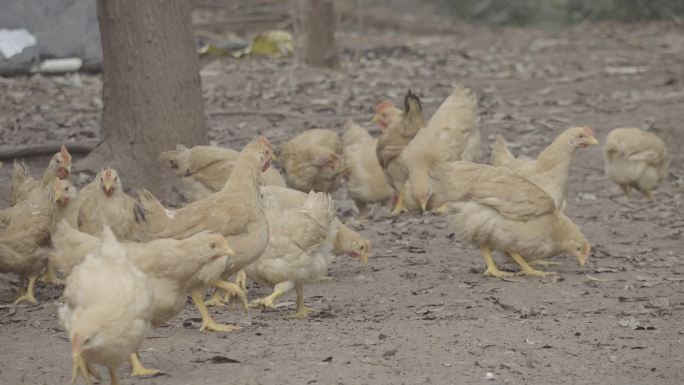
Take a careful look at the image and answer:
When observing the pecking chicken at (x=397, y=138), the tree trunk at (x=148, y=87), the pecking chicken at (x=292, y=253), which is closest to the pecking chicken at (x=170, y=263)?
the pecking chicken at (x=292, y=253)

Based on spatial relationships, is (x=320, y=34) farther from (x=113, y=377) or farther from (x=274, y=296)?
(x=113, y=377)

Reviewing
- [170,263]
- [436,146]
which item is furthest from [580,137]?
[170,263]

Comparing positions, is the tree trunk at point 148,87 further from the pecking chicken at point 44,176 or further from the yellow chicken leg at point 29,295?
the yellow chicken leg at point 29,295

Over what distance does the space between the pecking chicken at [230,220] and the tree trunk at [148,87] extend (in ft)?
8.83

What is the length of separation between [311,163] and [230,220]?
3.38 meters

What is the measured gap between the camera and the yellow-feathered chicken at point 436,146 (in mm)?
9289

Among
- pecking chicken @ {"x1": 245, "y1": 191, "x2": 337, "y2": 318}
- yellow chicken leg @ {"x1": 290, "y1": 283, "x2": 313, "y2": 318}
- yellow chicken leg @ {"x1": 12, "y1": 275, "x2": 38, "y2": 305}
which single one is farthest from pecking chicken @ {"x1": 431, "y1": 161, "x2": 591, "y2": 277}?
yellow chicken leg @ {"x1": 12, "y1": 275, "x2": 38, "y2": 305}

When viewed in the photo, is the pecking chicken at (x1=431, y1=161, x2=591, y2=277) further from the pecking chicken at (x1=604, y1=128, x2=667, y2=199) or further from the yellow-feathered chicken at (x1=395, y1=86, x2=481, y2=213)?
the pecking chicken at (x1=604, y1=128, x2=667, y2=199)

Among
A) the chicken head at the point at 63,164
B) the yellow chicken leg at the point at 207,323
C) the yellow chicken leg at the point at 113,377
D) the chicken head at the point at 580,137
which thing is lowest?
the yellow chicken leg at the point at 207,323

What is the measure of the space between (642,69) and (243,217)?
33.5ft

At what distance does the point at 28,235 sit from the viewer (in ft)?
22.8

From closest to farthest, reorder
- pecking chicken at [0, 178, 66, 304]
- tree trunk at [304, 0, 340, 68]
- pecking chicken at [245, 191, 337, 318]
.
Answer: pecking chicken at [245, 191, 337, 318], pecking chicken at [0, 178, 66, 304], tree trunk at [304, 0, 340, 68]

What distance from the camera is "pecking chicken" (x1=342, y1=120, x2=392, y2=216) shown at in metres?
9.98

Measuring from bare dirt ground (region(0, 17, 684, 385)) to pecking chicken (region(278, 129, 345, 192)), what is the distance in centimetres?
49
